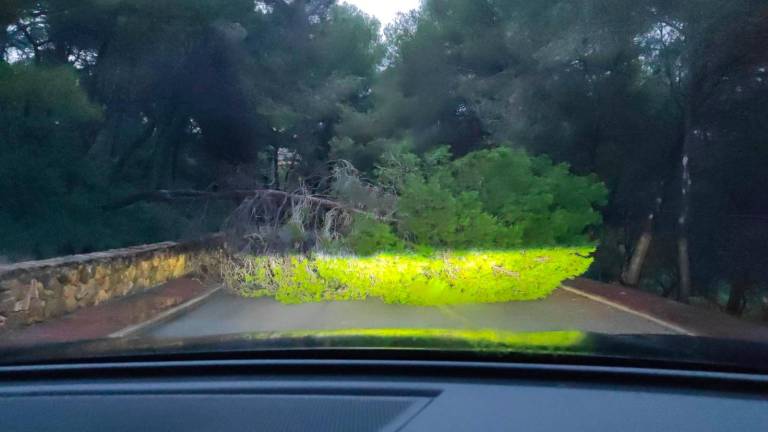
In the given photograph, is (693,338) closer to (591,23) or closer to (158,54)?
(591,23)

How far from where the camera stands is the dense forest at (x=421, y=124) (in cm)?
1593

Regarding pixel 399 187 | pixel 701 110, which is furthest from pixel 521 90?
pixel 399 187

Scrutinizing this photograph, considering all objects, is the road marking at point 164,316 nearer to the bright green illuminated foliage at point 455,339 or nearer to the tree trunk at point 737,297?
the bright green illuminated foliage at point 455,339

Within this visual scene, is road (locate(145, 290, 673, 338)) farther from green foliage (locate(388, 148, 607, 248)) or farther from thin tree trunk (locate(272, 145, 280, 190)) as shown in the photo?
thin tree trunk (locate(272, 145, 280, 190))

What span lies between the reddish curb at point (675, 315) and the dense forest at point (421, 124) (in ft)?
5.16

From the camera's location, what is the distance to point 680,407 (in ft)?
9.15

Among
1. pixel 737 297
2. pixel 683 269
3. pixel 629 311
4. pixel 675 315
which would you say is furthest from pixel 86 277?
pixel 737 297

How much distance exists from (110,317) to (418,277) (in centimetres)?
494

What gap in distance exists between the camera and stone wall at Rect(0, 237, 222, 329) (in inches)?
428

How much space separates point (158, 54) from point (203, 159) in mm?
4791

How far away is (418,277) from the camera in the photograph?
1269cm

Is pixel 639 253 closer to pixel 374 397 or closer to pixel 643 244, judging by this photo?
pixel 643 244

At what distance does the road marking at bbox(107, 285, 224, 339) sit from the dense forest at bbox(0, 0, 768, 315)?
316 centimetres

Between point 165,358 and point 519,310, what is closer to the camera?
point 165,358
